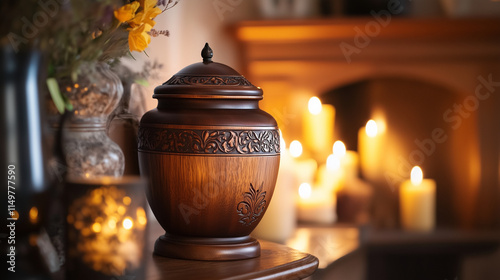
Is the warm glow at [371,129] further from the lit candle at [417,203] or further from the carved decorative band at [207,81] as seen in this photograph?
the carved decorative band at [207,81]

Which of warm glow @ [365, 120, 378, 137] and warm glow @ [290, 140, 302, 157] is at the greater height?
warm glow @ [365, 120, 378, 137]

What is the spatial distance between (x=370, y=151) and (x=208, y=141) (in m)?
2.20

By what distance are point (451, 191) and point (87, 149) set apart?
246 cm

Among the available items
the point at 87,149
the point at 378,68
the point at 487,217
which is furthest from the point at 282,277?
the point at 487,217

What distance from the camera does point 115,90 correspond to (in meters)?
0.75

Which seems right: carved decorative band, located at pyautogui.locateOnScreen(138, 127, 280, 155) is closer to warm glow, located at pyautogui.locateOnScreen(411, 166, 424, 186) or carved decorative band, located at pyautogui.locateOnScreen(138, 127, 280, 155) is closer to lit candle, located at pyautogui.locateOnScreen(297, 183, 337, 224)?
lit candle, located at pyautogui.locateOnScreen(297, 183, 337, 224)

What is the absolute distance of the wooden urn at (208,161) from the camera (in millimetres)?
669

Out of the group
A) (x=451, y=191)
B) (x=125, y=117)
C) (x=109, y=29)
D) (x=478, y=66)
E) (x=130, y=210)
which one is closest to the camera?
(x=130, y=210)

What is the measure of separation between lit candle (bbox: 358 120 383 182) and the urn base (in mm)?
2004

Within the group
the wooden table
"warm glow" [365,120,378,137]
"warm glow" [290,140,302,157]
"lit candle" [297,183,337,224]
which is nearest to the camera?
the wooden table

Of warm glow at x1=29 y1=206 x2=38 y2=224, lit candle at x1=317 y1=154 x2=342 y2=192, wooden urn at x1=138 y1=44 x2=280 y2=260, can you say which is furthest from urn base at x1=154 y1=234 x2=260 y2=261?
lit candle at x1=317 y1=154 x2=342 y2=192

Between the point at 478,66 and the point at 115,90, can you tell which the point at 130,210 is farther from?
the point at 478,66

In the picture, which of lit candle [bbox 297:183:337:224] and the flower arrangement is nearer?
the flower arrangement

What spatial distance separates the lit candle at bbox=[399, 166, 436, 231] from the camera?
234 centimetres
